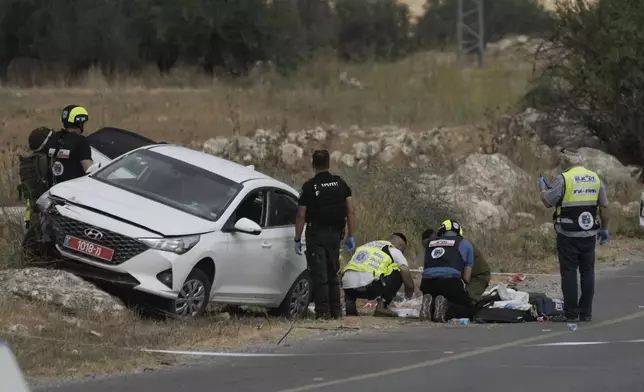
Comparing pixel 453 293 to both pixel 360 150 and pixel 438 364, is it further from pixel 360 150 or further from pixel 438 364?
pixel 360 150

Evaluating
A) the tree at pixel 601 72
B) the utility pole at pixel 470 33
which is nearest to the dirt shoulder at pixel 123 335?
the tree at pixel 601 72

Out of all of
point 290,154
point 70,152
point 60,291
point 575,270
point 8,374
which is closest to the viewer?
point 8,374

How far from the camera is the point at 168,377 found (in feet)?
30.8

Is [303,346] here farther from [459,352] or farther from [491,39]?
[491,39]

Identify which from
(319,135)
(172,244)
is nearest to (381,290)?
(172,244)

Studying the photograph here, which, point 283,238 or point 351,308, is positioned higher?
point 283,238

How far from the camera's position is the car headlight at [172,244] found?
11.7 meters

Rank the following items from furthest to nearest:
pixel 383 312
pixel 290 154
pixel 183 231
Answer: pixel 290 154 → pixel 383 312 → pixel 183 231

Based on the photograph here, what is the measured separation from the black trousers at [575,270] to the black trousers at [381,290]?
1.94m

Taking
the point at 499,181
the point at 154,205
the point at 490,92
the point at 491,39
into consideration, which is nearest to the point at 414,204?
the point at 499,181

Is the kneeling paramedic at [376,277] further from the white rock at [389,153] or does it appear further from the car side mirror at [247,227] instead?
the white rock at [389,153]

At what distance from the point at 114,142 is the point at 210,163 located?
2.58 m

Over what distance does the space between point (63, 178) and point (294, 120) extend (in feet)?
75.9

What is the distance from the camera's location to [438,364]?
33.1 ft
